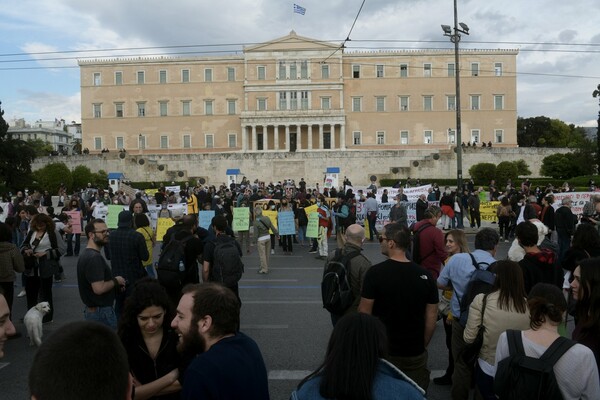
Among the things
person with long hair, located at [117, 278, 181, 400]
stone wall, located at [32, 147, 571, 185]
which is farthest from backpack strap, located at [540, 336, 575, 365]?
stone wall, located at [32, 147, 571, 185]

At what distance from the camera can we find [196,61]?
228 feet

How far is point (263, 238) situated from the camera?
12430 mm

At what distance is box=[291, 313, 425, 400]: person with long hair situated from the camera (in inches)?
90.8

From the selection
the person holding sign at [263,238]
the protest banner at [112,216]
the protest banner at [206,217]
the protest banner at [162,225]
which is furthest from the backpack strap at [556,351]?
the protest banner at [112,216]

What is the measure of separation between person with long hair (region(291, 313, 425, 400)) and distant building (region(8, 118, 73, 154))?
449ft

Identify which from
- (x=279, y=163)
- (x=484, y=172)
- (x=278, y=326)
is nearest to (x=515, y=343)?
(x=278, y=326)

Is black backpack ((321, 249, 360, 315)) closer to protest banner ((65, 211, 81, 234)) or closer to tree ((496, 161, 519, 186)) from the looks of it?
protest banner ((65, 211, 81, 234))

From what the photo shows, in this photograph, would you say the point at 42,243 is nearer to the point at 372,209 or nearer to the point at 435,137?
the point at 372,209

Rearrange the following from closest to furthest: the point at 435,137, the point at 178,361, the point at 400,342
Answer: the point at 178,361, the point at 400,342, the point at 435,137

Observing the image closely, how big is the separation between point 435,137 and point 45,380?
69.0 meters

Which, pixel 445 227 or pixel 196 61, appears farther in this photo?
pixel 196 61

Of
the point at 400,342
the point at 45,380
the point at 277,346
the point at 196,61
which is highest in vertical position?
the point at 196,61

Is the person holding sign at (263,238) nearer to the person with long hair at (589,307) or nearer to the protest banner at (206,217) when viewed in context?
the protest banner at (206,217)

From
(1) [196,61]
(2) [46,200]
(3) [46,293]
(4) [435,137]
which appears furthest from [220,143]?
(3) [46,293]
